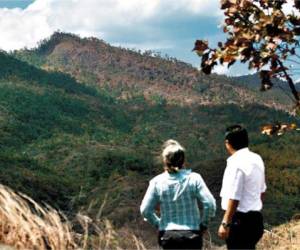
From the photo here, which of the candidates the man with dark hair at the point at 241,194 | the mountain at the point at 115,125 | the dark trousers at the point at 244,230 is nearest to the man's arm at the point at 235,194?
the man with dark hair at the point at 241,194

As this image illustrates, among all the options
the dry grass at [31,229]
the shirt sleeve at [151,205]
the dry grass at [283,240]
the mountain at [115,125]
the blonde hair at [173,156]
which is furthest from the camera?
the mountain at [115,125]

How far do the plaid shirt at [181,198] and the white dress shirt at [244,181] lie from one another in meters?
0.18

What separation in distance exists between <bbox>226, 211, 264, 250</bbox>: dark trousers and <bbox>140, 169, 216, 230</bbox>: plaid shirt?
25 centimetres

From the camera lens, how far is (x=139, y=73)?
280 ft

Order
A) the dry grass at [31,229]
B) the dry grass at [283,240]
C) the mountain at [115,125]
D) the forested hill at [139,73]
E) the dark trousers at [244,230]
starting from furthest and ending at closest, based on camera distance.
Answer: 1. the forested hill at [139,73]
2. the mountain at [115,125]
3. the dry grass at [283,240]
4. the dark trousers at [244,230]
5. the dry grass at [31,229]

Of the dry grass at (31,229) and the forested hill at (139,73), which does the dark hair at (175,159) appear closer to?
the dry grass at (31,229)

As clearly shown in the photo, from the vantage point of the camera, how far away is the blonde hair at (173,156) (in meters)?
4.78

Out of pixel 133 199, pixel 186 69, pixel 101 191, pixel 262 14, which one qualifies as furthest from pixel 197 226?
pixel 186 69

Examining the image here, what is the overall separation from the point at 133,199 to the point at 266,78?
75.1 ft

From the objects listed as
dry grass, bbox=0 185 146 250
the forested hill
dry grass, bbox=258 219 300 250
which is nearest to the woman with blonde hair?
dry grass, bbox=0 185 146 250

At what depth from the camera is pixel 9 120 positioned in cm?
5100

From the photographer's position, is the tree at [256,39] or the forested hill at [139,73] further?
the forested hill at [139,73]

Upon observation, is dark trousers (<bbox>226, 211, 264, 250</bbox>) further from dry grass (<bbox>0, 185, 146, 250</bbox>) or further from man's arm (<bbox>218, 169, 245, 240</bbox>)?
dry grass (<bbox>0, 185, 146, 250</bbox>)

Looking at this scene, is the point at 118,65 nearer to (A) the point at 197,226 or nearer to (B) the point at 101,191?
(B) the point at 101,191
